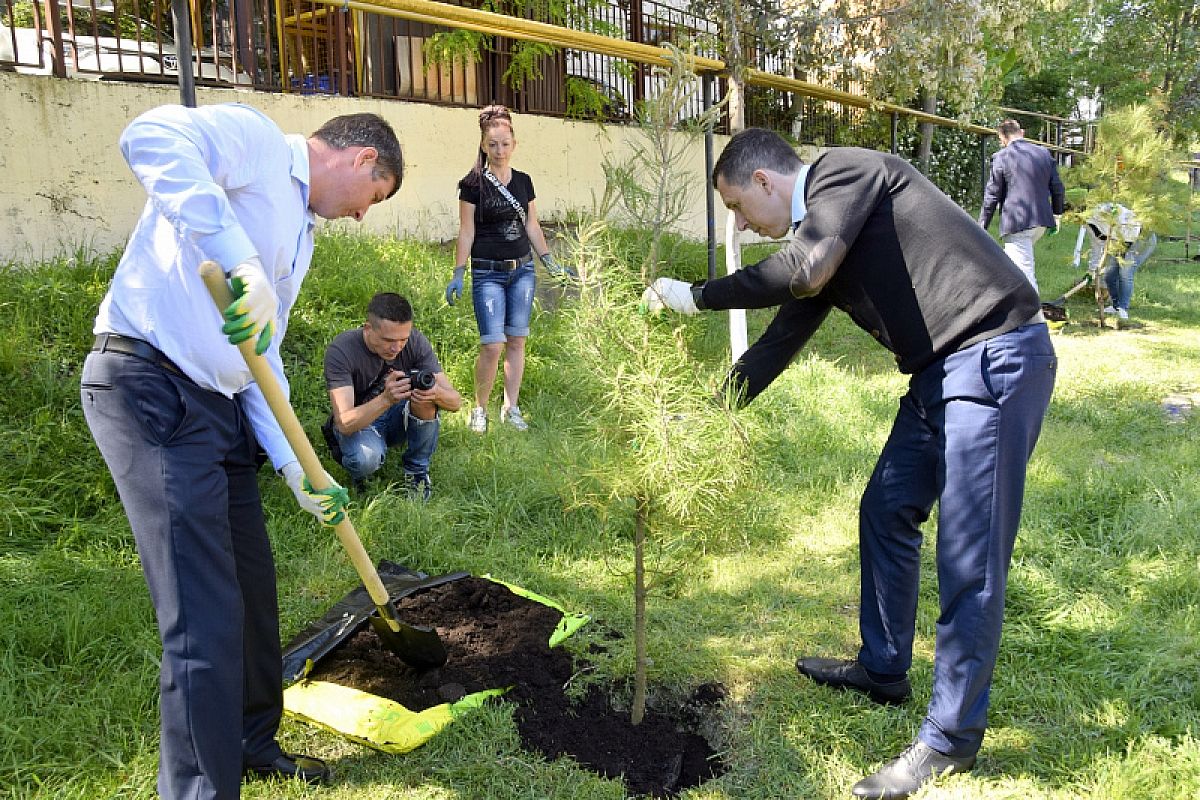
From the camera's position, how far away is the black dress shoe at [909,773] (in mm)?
2443

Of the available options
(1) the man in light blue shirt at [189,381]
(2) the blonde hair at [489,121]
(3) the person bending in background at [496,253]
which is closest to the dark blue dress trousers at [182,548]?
(1) the man in light blue shirt at [189,381]

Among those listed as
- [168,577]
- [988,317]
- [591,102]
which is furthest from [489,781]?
[591,102]

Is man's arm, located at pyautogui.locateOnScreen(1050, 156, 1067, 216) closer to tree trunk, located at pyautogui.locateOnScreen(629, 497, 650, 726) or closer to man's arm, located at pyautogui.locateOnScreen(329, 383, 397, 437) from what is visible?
man's arm, located at pyautogui.locateOnScreen(329, 383, 397, 437)

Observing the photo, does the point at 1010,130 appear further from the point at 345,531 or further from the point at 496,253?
the point at 345,531

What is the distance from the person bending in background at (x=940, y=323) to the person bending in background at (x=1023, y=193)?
6496 mm

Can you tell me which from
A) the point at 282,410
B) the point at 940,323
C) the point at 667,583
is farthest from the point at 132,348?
the point at 940,323

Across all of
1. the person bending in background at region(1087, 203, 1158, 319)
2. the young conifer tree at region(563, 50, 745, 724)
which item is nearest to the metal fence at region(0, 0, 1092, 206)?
the person bending in background at region(1087, 203, 1158, 319)

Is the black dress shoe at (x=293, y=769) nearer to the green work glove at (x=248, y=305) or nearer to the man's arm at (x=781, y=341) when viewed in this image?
the green work glove at (x=248, y=305)

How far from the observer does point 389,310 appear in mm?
4035

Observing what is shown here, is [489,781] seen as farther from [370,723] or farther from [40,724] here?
[40,724]

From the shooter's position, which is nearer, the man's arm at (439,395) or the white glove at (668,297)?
the white glove at (668,297)

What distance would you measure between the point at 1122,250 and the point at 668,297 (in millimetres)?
8411

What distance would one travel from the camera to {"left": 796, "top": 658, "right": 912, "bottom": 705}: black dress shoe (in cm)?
288

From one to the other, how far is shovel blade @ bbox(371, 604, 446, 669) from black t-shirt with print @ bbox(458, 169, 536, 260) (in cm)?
272
